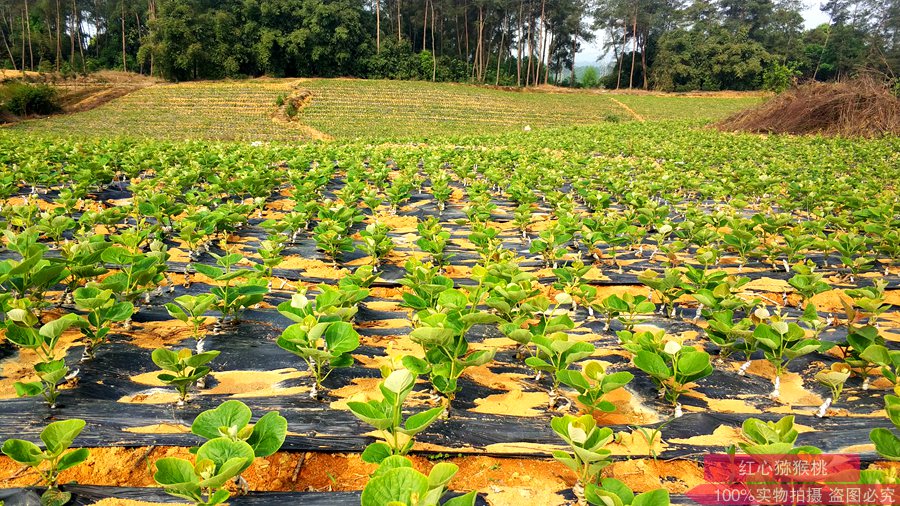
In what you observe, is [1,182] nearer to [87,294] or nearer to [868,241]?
[87,294]

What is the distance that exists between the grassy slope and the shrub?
2127 mm

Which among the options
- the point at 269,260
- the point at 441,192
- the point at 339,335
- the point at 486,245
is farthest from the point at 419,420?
the point at 441,192

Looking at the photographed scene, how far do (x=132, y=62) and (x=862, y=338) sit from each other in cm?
6257

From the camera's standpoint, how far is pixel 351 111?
1362 inches

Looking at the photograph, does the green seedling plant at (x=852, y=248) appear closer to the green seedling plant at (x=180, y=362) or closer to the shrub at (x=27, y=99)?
the green seedling plant at (x=180, y=362)

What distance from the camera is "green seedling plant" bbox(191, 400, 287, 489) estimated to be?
1.57m

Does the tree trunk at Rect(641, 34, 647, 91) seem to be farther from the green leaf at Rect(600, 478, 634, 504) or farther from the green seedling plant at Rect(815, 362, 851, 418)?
the green leaf at Rect(600, 478, 634, 504)

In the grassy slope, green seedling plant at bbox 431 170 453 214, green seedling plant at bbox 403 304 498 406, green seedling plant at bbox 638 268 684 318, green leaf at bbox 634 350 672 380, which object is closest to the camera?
green seedling plant at bbox 403 304 498 406

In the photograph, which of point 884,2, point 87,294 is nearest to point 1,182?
point 87,294

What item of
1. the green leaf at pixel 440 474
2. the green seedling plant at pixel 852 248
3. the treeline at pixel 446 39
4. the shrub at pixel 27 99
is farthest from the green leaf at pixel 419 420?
the treeline at pixel 446 39

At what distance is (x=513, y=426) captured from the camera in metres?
2.11

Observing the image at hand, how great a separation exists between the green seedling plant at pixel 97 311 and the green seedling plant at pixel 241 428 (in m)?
1.11

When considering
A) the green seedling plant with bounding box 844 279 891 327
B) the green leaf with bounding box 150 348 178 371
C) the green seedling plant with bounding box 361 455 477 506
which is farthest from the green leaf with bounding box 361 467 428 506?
the green seedling plant with bounding box 844 279 891 327

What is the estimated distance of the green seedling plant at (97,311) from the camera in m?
2.28
